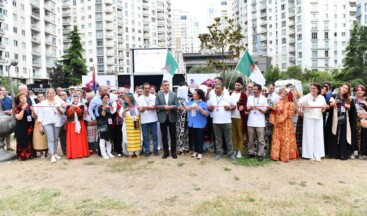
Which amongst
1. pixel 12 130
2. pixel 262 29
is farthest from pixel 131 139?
pixel 262 29

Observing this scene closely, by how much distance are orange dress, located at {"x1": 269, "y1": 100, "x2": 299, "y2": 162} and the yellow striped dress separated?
3.21 meters

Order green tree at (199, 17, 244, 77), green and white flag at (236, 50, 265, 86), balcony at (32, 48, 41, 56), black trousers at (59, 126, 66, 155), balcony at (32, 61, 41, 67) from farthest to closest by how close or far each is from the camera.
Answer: balcony at (32, 48, 41, 56) → balcony at (32, 61, 41, 67) → green tree at (199, 17, 244, 77) → black trousers at (59, 126, 66, 155) → green and white flag at (236, 50, 265, 86)

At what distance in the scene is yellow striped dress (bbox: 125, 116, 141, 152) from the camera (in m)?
8.16

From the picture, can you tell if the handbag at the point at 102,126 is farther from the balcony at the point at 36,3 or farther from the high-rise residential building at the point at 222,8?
the high-rise residential building at the point at 222,8

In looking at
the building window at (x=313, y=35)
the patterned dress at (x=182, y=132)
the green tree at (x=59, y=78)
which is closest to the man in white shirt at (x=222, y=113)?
the patterned dress at (x=182, y=132)

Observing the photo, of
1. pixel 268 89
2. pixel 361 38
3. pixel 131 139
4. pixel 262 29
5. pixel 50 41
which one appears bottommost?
pixel 131 139

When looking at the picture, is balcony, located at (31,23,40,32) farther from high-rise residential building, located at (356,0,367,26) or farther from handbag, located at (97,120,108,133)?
handbag, located at (97,120,108,133)

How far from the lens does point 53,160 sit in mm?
8109

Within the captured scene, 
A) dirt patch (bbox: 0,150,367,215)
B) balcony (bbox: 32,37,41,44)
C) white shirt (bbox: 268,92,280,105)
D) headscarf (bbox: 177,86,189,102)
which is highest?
balcony (bbox: 32,37,41,44)

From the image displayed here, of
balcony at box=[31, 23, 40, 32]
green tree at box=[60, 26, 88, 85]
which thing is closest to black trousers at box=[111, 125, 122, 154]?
green tree at box=[60, 26, 88, 85]

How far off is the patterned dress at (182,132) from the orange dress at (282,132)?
212cm

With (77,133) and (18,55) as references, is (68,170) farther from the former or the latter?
(18,55)

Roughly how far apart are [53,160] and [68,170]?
1.03 m

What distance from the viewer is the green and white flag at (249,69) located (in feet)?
27.4
